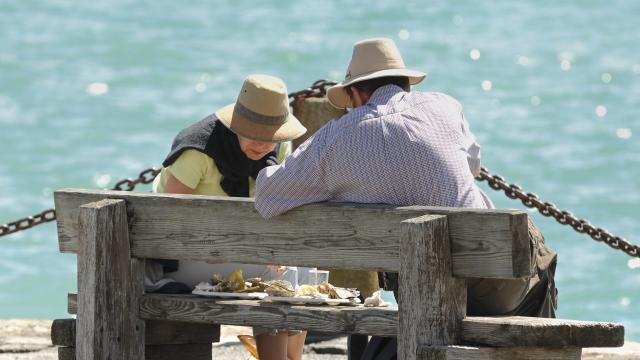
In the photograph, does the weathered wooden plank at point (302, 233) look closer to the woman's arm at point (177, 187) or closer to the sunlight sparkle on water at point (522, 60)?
the woman's arm at point (177, 187)

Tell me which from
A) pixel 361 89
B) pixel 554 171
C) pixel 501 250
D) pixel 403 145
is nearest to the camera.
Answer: pixel 501 250

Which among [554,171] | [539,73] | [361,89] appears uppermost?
[539,73]

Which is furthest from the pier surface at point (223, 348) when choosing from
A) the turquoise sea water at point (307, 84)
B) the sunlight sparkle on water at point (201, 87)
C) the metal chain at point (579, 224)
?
the sunlight sparkle on water at point (201, 87)

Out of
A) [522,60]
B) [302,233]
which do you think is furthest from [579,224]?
[522,60]

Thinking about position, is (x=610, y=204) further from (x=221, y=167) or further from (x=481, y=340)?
(x=481, y=340)

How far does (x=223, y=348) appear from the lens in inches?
312

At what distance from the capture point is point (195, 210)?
5469mm

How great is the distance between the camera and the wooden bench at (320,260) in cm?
495

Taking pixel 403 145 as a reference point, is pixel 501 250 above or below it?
below

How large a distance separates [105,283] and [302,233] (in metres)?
0.75

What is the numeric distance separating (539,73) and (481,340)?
18291 mm

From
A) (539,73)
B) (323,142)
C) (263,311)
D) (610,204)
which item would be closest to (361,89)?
(323,142)

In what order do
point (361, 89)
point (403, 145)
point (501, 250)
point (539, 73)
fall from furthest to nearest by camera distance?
point (539, 73), point (361, 89), point (403, 145), point (501, 250)

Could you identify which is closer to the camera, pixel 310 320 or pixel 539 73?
pixel 310 320
